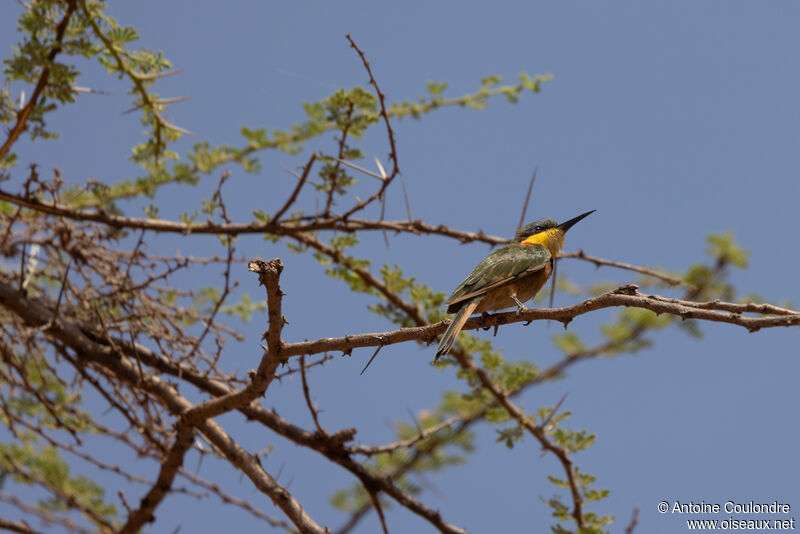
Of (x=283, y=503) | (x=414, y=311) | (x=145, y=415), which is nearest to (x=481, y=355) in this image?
(x=414, y=311)

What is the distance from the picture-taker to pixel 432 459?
18.3 ft

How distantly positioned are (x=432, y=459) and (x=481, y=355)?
1061 mm

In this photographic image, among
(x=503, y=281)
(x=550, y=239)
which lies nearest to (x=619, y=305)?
(x=503, y=281)

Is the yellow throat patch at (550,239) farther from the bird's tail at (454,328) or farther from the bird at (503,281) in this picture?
the bird's tail at (454,328)

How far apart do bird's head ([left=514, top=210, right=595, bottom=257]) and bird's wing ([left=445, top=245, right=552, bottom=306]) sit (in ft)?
2.17

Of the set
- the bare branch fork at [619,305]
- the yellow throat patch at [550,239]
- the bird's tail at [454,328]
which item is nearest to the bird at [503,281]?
the bird's tail at [454,328]

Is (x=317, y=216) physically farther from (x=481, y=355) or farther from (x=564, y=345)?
(x=564, y=345)

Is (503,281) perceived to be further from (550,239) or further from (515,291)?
(550,239)

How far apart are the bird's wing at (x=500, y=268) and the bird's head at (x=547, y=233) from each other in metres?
0.66

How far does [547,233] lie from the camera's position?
532 cm

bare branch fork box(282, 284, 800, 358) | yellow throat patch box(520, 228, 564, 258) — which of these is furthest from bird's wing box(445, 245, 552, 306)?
bare branch fork box(282, 284, 800, 358)

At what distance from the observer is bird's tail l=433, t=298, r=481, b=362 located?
3.18 metres

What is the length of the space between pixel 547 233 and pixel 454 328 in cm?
210

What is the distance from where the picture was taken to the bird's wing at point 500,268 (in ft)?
13.0
